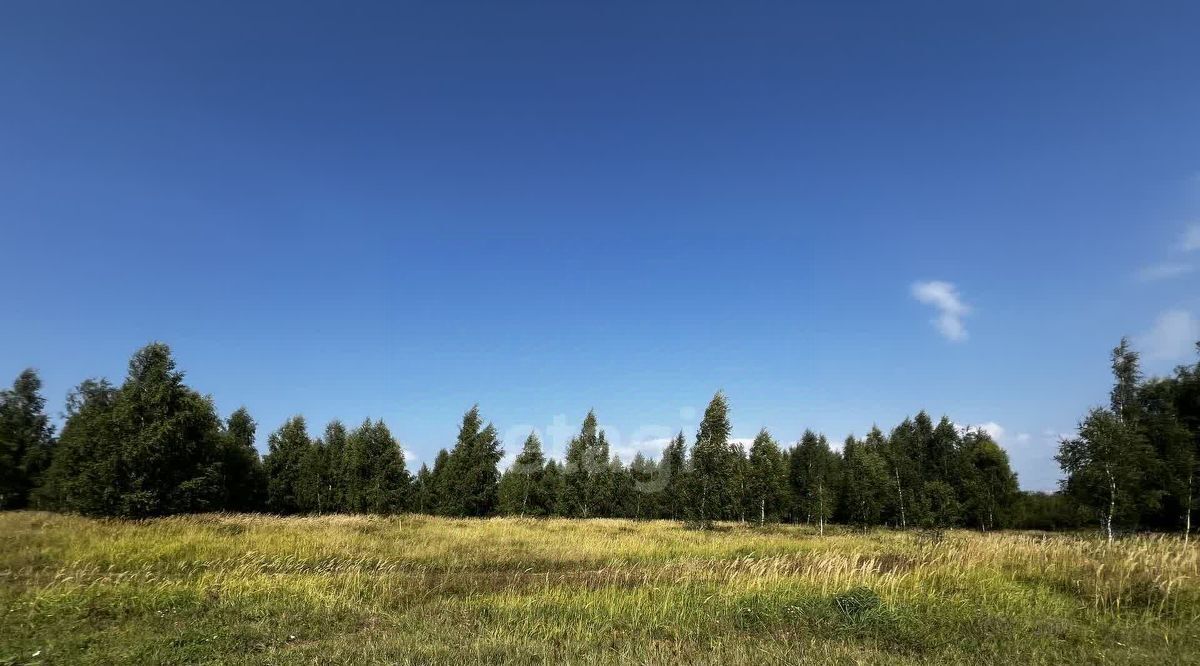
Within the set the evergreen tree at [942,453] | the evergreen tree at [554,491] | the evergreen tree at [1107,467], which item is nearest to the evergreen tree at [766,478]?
the evergreen tree at [942,453]

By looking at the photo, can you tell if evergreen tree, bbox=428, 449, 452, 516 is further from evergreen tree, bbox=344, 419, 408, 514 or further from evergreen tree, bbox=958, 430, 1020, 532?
evergreen tree, bbox=958, 430, 1020, 532

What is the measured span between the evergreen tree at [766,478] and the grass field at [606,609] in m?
39.1

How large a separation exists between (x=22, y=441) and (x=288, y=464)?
2140 cm

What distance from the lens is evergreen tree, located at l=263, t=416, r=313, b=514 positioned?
54.3m

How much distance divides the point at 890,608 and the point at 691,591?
3509 mm

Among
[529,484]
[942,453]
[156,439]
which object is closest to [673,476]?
[529,484]

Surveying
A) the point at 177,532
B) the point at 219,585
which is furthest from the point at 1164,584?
the point at 177,532

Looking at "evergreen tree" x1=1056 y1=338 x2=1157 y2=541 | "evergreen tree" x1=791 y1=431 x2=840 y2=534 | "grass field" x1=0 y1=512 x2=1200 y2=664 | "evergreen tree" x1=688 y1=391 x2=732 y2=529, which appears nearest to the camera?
"grass field" x1=0 y1=512 x2=1200 y2=664

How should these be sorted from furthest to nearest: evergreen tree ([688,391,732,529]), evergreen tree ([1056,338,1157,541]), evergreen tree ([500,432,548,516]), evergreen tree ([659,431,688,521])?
evergreen tree ([659,431,688,521])
evergreen tree ([500,432,548,516])
evergreen tree ([688,391,732,529])
evergreen tree ([1056,338,1157,541])

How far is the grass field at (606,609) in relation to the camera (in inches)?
252

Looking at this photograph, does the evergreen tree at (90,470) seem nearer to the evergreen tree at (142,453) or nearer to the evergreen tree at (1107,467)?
the evergreen tree at (142,453)

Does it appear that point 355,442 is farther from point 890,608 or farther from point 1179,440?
point 1179,440

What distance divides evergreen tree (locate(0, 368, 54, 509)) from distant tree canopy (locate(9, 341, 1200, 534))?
15 centimetres

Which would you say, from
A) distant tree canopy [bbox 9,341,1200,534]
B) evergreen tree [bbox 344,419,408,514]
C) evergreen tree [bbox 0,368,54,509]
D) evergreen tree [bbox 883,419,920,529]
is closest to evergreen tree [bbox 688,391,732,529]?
distant tree canopy [bbox 9,341,1200,534]
